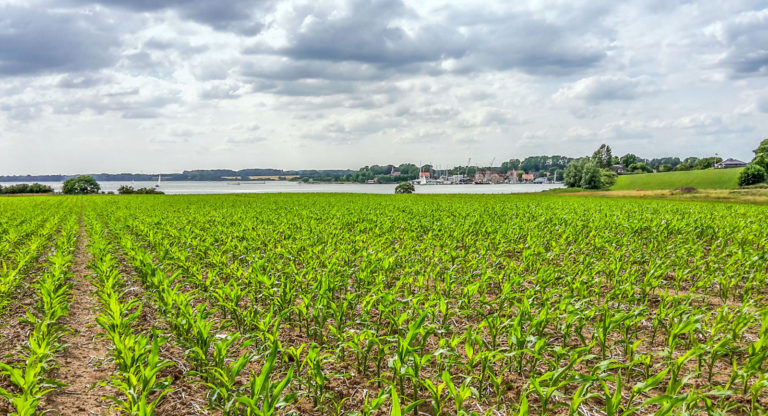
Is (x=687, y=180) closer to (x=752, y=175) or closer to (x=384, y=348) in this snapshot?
(x=752, y=175)

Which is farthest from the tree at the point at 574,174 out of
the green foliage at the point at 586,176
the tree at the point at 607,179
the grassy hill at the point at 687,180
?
the grassy hill at the point at 687,180

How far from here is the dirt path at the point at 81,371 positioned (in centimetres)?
442

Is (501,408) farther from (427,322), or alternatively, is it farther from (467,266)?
(467,266)

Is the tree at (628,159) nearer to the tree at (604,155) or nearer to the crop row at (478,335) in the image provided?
the tree at (604,155)

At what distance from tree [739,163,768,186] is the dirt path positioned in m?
105

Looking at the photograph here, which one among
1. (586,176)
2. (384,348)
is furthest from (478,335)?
(586,176)

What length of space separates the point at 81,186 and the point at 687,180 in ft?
437

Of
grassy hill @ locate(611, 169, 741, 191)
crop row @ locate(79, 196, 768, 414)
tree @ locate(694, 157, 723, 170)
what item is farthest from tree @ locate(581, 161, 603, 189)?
crop row @ locate(79, 196, 768, 414)

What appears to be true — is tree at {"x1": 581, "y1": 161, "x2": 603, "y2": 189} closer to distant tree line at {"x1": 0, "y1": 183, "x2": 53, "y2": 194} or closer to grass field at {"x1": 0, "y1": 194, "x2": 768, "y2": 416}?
grass field at {"x1": 0, "y1": 194, "x2": 768, "y2": 416}

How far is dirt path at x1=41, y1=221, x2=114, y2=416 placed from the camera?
442cm

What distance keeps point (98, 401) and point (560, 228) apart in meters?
14.7

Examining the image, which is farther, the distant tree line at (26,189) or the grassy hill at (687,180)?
the distant tree line at (26,189)

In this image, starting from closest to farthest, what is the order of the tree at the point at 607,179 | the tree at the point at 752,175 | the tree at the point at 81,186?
1. the tree at the point at 752,175
2. the tree at the point at 81,186
3. the tree at the point at 607,179

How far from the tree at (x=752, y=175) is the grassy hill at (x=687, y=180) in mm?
1200
